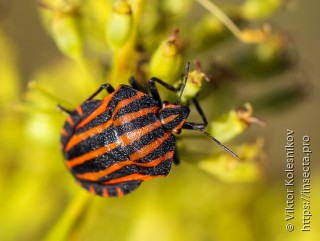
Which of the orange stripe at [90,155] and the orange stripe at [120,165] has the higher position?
the orange stripe at [90,155]

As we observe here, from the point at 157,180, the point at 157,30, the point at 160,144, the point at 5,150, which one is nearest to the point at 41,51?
the point at 5,150

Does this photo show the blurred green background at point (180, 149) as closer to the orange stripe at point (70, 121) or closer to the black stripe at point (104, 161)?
the orange stripe at point (70, 121)

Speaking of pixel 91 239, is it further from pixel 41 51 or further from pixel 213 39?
pixel 41 51

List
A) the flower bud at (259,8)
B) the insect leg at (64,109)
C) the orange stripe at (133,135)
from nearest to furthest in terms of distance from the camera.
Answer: the orange stripe at (133,135), the insect leg at (64,109), the flower bud at (259,8)

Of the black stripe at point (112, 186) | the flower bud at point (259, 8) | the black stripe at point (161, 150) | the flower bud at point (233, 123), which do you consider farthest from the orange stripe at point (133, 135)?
the flower bud at point (259, 8)

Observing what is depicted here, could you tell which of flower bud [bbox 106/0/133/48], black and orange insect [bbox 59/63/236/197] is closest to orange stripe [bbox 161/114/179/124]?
black and orange insect [bbox 59/63/236/197]

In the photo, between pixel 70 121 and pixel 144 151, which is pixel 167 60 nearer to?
pixel 144 151
